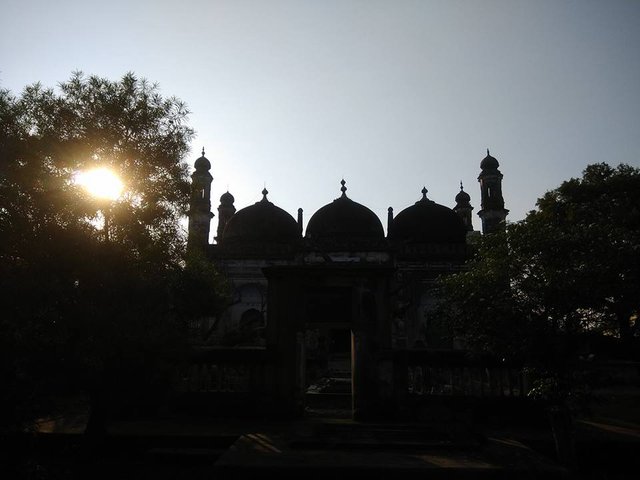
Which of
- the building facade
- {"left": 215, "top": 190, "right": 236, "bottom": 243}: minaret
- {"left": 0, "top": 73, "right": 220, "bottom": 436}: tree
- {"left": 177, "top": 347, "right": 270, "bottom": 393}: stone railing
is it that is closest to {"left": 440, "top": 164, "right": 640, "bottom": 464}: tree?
the building facade

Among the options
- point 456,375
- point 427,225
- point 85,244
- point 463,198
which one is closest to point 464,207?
point 463,198

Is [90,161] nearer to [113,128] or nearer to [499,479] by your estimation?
[113,128]

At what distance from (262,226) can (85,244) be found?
22639 mm

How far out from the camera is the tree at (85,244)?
260 inches

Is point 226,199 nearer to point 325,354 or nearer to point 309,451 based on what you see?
point 325,354

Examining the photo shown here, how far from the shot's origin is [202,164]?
33.8 meters

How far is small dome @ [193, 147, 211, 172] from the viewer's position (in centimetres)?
3350

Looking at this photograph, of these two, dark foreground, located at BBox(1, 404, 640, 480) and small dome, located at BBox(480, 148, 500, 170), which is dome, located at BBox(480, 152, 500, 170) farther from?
dark foreground, located at BBox(1, 404, 640, 480)

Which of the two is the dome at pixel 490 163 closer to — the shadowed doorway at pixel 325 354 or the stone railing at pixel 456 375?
the shadowed doorway at pixel 325 354

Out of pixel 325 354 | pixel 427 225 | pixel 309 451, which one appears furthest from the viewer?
pixel 427 225

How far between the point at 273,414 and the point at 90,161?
6.45 metres

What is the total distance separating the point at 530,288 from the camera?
297 inches

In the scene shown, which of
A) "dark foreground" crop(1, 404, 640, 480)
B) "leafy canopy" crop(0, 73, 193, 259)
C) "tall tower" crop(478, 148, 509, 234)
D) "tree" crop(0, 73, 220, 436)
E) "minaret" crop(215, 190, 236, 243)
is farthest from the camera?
"minaret" crop(215, 190, 236, 243)

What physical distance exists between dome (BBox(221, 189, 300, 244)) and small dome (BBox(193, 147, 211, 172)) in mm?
4452
